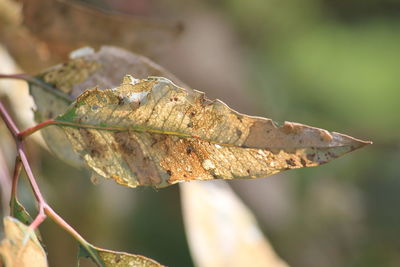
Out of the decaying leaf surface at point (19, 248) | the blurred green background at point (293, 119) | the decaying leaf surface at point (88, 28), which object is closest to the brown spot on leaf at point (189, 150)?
the decaying leaf surface at point (19, 248)

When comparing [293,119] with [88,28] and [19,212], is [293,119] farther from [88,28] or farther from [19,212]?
[19,212]

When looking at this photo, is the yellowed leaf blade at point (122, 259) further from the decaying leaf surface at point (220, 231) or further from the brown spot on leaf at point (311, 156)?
the decaying leaf surface at point (220, 231)

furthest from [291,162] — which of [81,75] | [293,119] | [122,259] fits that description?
[293,119]

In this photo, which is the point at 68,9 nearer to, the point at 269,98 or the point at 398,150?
Result: the point at 398,150

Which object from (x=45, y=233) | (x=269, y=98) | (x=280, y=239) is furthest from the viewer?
(x=269, y=98)

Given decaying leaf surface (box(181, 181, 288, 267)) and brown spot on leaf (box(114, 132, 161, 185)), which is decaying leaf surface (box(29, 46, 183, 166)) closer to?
brown spot on leaf (box(114, 132, 161, 185))

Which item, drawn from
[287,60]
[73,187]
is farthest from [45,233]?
[287,60]

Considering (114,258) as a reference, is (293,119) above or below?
below
